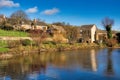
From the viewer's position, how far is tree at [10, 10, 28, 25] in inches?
3457

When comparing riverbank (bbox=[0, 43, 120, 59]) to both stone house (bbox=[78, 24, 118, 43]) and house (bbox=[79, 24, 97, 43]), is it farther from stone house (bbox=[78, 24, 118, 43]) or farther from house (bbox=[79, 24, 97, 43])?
stone house (bbox=[78, 24, 118, 43])

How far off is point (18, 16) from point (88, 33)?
32.3m

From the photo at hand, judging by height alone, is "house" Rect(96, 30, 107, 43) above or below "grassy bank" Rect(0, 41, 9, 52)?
above

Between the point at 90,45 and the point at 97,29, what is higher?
the point at 97,29

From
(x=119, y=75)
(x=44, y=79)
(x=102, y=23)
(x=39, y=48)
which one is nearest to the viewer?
(x=44, y=79)

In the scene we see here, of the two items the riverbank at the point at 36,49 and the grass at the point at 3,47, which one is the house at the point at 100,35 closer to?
the riverbank at the point at 36,49

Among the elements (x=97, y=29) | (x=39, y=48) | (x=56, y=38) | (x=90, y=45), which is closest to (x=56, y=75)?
(x=39, y=48)

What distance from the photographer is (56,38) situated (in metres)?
71.5

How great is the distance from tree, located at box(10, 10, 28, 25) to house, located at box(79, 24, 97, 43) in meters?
25.7

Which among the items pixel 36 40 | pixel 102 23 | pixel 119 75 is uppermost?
pixel 102 23

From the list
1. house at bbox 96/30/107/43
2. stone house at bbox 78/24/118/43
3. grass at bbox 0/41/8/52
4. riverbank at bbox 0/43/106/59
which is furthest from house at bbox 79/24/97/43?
grass at bbox 0/41/8/52

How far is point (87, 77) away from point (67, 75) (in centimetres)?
255

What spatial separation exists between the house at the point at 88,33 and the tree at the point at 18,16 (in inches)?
1011

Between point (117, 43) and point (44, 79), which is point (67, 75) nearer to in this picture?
point (44, 79)
